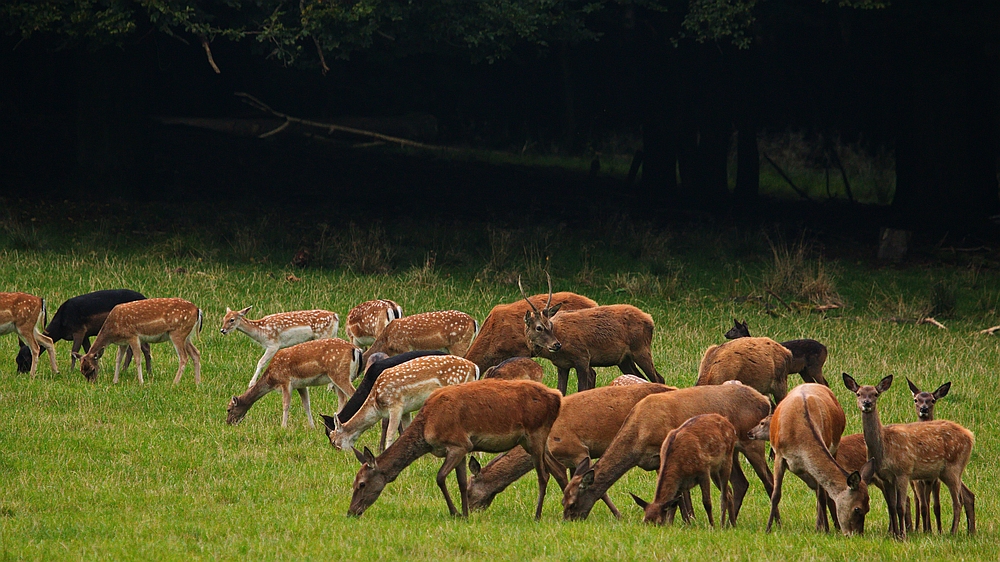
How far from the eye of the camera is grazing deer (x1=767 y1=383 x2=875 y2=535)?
8.08 meters

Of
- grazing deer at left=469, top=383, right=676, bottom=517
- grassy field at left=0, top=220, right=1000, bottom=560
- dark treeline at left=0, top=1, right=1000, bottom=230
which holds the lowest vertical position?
grassy field at left=0, top=220, right=1000, bottom=560

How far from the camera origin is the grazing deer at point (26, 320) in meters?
12.3

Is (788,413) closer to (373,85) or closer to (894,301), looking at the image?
(894,301)

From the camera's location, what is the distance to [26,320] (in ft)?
40.5

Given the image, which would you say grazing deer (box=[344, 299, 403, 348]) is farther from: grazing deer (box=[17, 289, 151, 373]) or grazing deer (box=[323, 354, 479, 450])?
grazing deer (box=[323, 354, 479, 450])

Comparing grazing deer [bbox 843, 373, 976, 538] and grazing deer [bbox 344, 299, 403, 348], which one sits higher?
grazing deer [bbox 843, 373, 976, 538]

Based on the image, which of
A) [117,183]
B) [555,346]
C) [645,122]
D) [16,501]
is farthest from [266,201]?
[16,501]

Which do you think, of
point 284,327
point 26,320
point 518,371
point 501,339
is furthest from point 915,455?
point 26,320

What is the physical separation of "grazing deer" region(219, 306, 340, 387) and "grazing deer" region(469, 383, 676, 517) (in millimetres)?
4515

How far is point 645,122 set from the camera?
28.8m

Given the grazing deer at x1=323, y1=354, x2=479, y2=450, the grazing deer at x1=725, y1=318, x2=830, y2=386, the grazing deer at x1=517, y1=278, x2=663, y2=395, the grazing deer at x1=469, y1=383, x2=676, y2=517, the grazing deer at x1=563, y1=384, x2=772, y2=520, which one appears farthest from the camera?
the grazing deer at x1=725, y1=318, x2=830, y2=386

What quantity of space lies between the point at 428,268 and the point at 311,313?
626cm

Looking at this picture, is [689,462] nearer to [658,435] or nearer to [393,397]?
[658,435]

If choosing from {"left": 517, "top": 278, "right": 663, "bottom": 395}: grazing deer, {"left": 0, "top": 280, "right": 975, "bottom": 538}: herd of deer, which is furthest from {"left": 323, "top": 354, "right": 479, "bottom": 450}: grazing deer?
{"left": 517, "top": 278, "right": 663, "bottom": 395}: grazing deer
